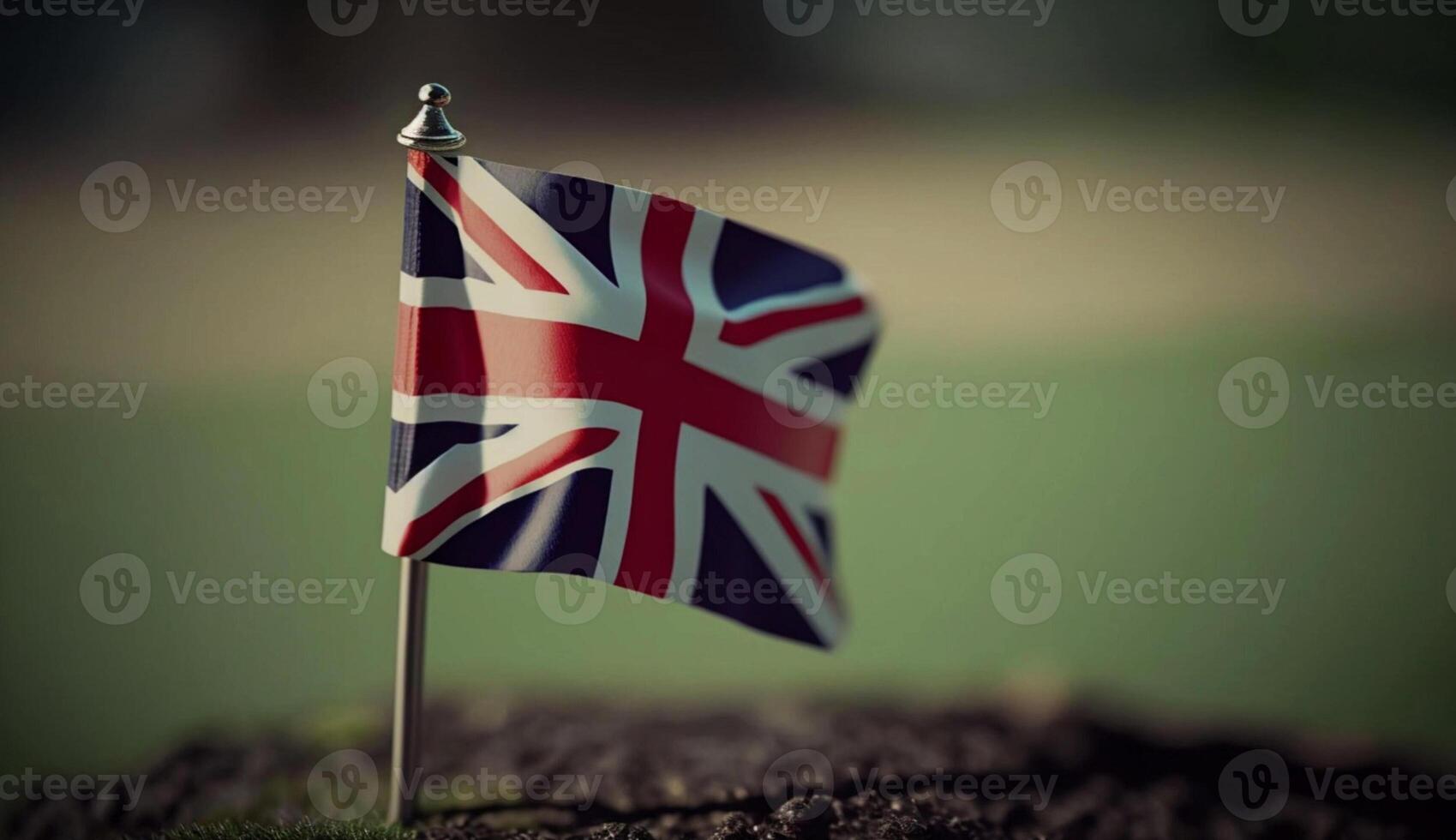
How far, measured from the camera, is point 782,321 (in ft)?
12.3

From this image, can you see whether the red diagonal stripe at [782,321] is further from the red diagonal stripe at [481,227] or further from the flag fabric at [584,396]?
the red diagonal stripe at [481,227]

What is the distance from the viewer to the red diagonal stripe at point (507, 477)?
3449 millimetres

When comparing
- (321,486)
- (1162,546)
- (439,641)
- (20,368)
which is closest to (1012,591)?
(1162,546)

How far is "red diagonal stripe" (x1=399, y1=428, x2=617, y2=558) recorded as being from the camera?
345 cm

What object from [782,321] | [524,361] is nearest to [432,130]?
[524,361]

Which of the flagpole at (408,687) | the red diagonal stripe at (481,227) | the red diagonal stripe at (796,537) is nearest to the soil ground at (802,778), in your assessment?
the flagpole at (408,687)

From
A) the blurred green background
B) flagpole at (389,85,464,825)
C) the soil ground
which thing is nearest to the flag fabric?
flagpole at (389,85,464,825)

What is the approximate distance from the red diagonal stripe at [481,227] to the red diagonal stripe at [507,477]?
40 centimetres

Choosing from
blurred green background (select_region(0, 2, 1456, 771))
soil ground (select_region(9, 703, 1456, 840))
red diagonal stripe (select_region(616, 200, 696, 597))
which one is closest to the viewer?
red diagonal stripe (select_region(616, 200, 696, 597))

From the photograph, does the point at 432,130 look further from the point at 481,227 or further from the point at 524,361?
the point at 524,361

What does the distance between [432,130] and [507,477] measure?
2.85ft

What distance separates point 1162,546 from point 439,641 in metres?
2.98

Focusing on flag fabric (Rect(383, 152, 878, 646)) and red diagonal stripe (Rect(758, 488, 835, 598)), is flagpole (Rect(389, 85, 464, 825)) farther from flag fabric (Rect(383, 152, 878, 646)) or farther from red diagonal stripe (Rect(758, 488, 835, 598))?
red diagonal stripe (Rect(758, 488, 835, 598))

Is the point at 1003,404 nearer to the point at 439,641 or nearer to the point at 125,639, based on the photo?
the point at 439,641
